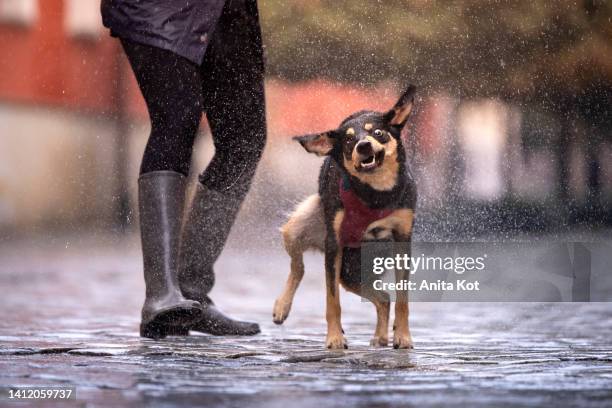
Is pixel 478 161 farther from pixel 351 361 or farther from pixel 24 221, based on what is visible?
pixel 351 361

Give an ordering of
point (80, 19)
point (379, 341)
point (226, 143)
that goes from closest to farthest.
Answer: point (379, 341) → point (226, 143) → point (80, 19)

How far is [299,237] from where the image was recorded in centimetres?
586

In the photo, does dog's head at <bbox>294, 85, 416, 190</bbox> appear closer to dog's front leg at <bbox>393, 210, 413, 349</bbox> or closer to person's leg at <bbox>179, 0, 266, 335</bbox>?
dog's front leg at <bbox>393, 210, 413, 349</bbox>

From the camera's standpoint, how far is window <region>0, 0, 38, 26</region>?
26734mm

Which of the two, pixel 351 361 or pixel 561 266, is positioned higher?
pixel 561 266

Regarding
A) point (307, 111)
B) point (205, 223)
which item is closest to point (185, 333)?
point (205, 223)

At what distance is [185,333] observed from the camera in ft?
19.0

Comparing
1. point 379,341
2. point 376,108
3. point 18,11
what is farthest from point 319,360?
point 18,11

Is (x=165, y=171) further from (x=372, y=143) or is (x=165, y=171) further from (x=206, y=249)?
(x=372, y=143)

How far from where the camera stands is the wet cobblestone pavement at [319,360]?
12.0 feet

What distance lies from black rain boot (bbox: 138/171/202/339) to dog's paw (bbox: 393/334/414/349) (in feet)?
2.57

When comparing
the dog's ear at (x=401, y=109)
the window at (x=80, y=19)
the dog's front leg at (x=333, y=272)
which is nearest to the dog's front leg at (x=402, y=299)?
the dog's front leg at (x=333, y=272)

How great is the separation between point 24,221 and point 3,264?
871cm

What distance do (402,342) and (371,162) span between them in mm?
728
